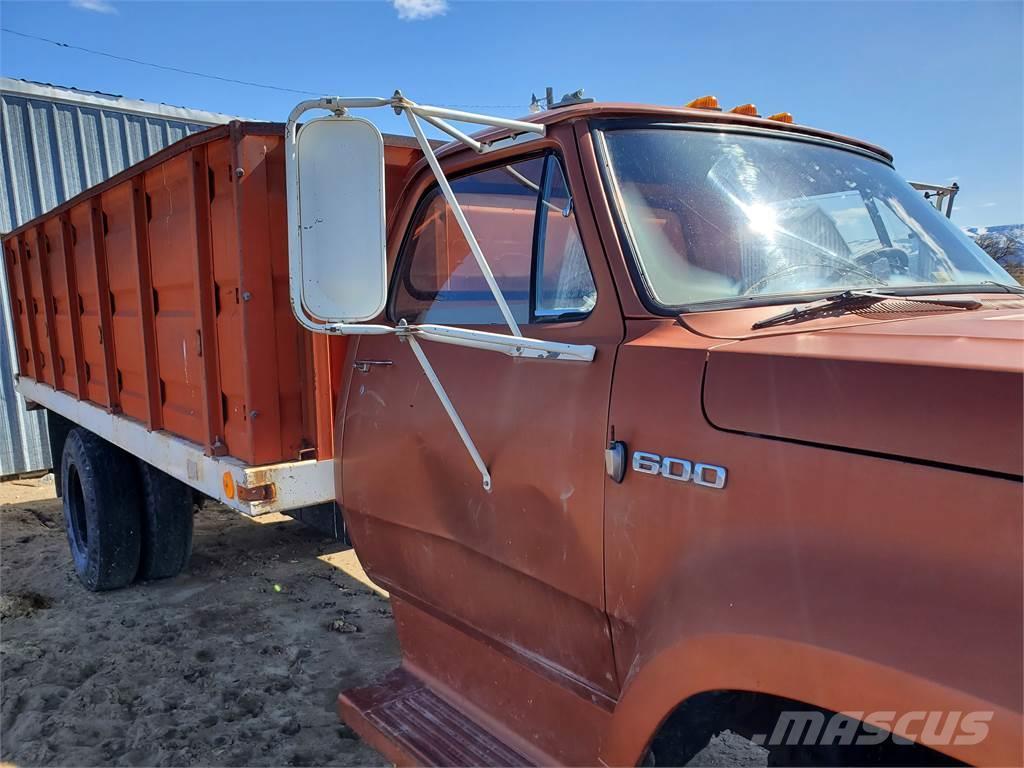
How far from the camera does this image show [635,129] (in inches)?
80.6

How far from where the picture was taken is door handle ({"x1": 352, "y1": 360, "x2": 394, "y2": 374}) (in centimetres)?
258

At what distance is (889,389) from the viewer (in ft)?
4.25

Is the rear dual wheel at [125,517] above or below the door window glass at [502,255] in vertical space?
below

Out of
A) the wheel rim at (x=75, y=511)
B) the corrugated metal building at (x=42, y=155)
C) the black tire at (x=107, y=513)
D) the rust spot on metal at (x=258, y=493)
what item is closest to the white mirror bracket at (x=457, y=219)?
the rust spot on metal at (x=258, y=493)

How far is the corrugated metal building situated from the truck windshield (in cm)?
782

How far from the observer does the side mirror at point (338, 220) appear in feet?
6.04

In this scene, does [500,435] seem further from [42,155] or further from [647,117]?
[42,155]

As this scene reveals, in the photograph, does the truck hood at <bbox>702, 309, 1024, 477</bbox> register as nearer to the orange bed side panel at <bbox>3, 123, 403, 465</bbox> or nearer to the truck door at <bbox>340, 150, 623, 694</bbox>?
the truck door at <bbox>340, 150, 623, 694</bbox>

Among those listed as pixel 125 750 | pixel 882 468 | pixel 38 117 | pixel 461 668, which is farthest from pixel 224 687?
pixel 38 117

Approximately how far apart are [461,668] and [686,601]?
1.14 m

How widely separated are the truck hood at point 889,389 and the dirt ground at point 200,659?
6.79ft

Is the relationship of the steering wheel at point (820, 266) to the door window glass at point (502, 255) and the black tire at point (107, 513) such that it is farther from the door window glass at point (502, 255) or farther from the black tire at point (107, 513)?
the black tire at point (107, 513)

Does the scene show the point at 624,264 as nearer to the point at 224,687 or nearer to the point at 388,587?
the point at 388,587

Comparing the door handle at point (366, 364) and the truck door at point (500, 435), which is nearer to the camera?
the truck door at point (500, 435)
